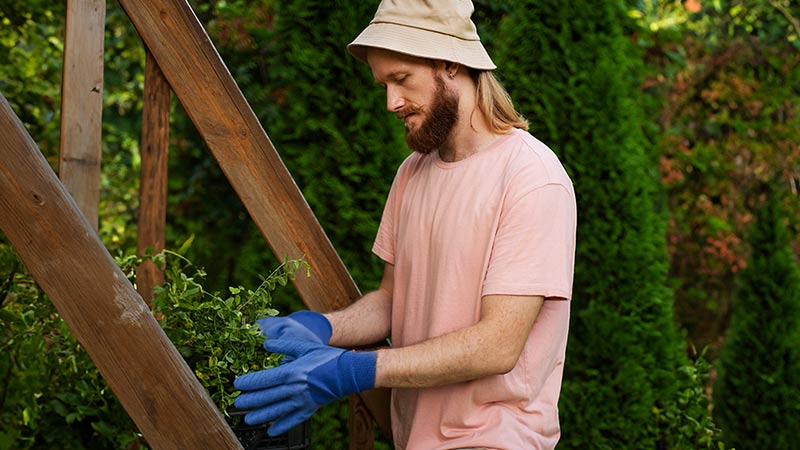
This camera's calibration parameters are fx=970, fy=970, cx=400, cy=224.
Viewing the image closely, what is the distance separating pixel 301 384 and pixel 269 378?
0.06 metres

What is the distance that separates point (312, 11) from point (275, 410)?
2.02 metres

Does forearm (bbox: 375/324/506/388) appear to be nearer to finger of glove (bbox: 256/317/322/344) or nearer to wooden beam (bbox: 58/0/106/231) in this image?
finger of glove (bbox: 256/317/322/344)

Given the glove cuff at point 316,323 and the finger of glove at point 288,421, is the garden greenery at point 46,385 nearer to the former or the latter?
the glove cuff at point 316,323

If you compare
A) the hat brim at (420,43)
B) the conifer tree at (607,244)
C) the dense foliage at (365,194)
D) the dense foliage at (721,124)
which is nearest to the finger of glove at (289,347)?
the hat brim at (420,43)

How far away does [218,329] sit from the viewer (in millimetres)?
1980

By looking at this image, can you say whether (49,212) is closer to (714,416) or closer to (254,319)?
(254,319)

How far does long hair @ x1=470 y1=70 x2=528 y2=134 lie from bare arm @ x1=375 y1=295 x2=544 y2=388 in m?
0.44

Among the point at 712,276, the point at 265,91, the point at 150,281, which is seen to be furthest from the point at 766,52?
the point at 150,281

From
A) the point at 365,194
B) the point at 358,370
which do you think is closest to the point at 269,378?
the point at 358,370

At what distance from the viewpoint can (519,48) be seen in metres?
3.97

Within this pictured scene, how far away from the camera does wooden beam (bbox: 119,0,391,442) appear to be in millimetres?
2100

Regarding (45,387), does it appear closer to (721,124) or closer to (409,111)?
(409,111)

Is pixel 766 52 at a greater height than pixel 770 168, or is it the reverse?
pixel 766 52

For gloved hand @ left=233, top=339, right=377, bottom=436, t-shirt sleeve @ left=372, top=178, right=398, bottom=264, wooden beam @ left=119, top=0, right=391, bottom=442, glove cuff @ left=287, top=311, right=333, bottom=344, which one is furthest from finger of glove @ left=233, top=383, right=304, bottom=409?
t-shirt sleeve @ left=372, top=178, right=398, bottom=264
